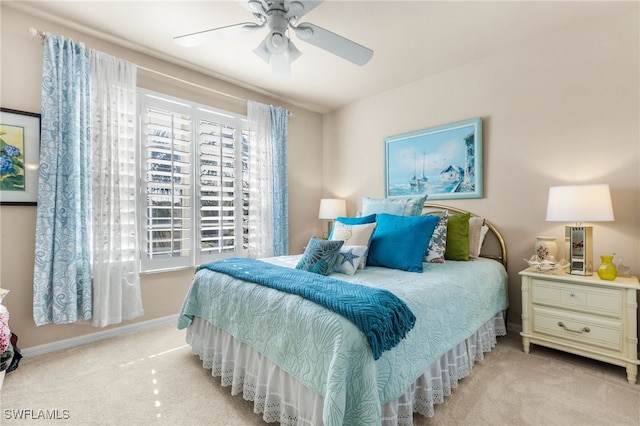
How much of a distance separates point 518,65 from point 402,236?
203 centimetres

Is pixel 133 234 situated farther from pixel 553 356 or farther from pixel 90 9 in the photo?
pixel 553 356

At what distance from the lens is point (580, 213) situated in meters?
2.14

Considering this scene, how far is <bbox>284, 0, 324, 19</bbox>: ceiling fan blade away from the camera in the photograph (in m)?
1.76

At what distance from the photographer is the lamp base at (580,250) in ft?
7.44

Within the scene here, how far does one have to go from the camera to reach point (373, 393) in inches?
47.6

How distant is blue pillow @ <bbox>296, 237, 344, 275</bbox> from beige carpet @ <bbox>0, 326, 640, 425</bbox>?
90 cm

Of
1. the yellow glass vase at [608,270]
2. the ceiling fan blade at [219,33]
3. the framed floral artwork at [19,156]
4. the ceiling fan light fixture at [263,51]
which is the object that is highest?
the ceiling fan blade at [219,33]

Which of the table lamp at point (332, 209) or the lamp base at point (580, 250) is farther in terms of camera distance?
the table lamp at point (332, 209)

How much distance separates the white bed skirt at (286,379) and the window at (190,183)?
1100mm

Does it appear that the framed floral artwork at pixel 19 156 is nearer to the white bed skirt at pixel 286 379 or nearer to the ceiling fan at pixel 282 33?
the ceiling fan at pixel 282 33

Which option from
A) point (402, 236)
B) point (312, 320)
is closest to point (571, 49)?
point (402, 236)

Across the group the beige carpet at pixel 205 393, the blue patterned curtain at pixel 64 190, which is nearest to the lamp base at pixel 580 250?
the beige carpet at pixel 205 393

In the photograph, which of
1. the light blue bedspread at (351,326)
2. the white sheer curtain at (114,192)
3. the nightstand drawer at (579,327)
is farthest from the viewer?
the white sheer curtain at (114,192)

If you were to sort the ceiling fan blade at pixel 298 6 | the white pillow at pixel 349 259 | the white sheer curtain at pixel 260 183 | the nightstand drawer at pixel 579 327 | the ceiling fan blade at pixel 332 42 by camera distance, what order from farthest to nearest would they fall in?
the white sheer curtain at pixel 260 183, the white pillow at pixel 349 259, the nightstand drawer at pixel 579 327, the ceiling fan blade at pixel 332 42, the ceiling fan blade at pixel 298 6
